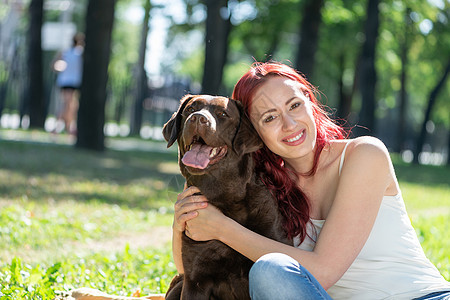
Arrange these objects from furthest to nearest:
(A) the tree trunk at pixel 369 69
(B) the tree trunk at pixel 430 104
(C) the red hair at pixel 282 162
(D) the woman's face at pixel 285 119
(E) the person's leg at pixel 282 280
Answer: (B) the tree trunk at pixel 430 104 < (A) the tree trunk at pixel 369 69 < (C) the red hair at pixel 282 162 < (D) the woman's face at pixel 285 119 < (E) the person's leg at pixel 282 280

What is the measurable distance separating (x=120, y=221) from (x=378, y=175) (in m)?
4.31

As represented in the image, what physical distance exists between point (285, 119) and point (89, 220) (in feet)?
13.1

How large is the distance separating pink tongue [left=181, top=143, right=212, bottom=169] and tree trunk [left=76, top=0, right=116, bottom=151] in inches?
337

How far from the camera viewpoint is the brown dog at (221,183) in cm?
321

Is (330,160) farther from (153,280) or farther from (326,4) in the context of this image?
(326,4)

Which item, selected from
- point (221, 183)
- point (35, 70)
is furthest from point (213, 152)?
point (35, 70)

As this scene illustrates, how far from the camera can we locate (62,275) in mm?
4305

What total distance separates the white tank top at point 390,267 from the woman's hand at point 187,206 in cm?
89

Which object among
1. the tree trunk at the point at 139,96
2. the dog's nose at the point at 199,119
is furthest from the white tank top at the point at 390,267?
the tree trunk at the point at 139,96

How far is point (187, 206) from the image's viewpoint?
3.36 meters

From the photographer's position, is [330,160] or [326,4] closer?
[330,160]

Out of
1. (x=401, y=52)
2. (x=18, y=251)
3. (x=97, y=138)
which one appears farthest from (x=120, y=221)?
(x=401, y=52)

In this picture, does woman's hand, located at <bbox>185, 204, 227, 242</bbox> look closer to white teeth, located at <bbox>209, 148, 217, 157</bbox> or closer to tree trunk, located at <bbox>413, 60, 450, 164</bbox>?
white teeth, located at <bbox>209, 148, 217, 157</bbox>

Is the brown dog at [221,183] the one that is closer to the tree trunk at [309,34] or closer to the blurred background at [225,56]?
the blurred background at [225,56]
